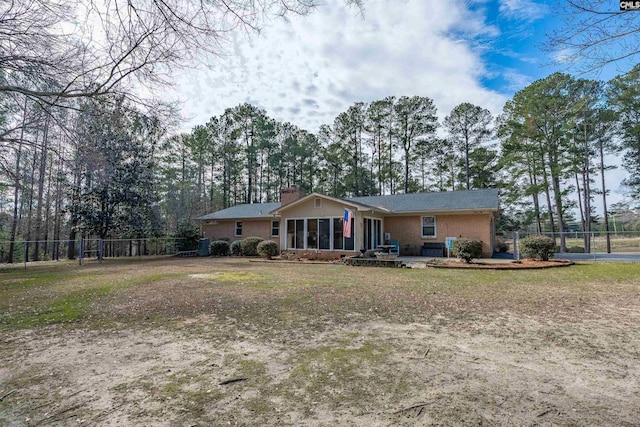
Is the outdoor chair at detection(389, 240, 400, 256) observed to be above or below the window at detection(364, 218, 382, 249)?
below

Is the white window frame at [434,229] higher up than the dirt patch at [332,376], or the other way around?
the white window frame at [434,229]

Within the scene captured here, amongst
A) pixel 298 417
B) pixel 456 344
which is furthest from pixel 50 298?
pixel 456 344

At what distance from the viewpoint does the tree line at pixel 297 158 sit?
20.4 ft

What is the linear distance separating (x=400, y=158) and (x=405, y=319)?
29.5 metres

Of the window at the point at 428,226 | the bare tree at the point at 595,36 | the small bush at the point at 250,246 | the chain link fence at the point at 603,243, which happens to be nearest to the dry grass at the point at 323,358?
the bare tree at the point at 595,36

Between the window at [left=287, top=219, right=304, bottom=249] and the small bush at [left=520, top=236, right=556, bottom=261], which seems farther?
the window at [left=287, top=219, right=304, bottom=249]

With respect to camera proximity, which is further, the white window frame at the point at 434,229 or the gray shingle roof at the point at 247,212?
the gray shingle roof at the point at 247,212

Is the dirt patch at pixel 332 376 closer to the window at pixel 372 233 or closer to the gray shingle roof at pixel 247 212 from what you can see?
the window at pixel 372 233

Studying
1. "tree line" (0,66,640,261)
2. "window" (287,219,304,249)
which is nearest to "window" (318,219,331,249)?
"window" (287,219,304,249)

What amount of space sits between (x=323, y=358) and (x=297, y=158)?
Answer: 33.9 m

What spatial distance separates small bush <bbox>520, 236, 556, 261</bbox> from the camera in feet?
43.5

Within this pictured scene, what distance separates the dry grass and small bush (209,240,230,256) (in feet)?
48.0

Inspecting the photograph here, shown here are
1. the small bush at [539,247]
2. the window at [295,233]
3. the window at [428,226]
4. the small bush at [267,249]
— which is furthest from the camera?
the window at [295,233]

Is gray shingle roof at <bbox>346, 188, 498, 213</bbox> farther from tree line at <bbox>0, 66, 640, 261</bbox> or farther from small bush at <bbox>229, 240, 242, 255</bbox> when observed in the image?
small bush at <bbox>229, 240, 242, 255</bbox>
